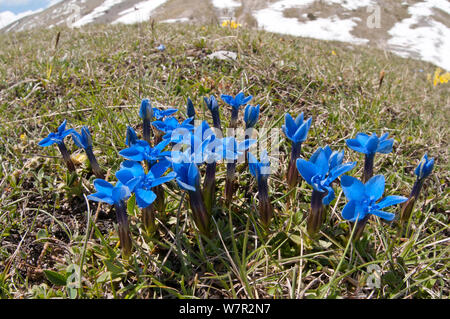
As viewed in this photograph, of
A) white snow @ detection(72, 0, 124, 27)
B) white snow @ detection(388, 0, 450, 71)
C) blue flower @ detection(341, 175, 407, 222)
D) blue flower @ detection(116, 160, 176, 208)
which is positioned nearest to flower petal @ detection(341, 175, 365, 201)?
blue flower @ detection(341, 175, 407, 222)

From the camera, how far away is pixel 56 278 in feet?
5.89

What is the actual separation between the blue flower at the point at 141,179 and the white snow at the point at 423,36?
126ft

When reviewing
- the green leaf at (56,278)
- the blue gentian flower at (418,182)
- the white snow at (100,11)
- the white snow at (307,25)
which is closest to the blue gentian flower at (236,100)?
the blue gentian flower at (418,182)

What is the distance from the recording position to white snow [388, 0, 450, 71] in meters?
37.8

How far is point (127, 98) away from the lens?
143 inches

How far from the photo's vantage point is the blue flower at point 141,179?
61.0 inches

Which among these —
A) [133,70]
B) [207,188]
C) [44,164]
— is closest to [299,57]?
[133,70]

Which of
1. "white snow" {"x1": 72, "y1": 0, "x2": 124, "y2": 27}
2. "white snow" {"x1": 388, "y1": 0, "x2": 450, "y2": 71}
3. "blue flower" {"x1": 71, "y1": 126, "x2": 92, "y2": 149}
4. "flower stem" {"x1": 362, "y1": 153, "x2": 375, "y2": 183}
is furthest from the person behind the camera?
"white snow" {"x1": 72, "y1": 0, "x2": 124, "y2": 27}

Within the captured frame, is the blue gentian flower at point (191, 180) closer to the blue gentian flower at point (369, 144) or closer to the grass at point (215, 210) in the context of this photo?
the grass at point (215, 210)

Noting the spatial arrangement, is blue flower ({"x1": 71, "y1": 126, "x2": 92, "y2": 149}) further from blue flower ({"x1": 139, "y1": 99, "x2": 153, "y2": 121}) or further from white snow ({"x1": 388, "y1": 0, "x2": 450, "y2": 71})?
white snow ({"x1": 388, "y1": 0, "x2": 450, "y2": 71})

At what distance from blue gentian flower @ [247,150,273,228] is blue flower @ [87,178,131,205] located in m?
0.73

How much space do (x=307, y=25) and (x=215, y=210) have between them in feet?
192

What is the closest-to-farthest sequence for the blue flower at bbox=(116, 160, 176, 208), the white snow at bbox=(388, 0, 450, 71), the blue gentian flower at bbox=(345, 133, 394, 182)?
the blue flower at bbox=(116, 160, 176, 208)
the blue gentian flower at bbox=(345, 133, 394, 182)
the white snow at bbox=(388, 0, 450, 71)

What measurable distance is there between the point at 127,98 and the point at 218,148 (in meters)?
2.26
